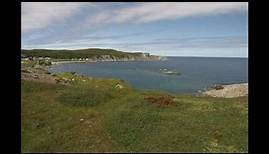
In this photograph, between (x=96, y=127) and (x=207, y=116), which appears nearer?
(x=96, y=127)

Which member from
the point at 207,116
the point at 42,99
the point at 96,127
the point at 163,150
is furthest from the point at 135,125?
the point at 42,99

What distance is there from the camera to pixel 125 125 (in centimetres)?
1641

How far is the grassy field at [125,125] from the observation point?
44.6 feet

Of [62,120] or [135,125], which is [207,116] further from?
[62,120]

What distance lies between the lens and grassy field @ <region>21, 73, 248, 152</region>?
13.6m

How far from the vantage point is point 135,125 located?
54.3 ft
